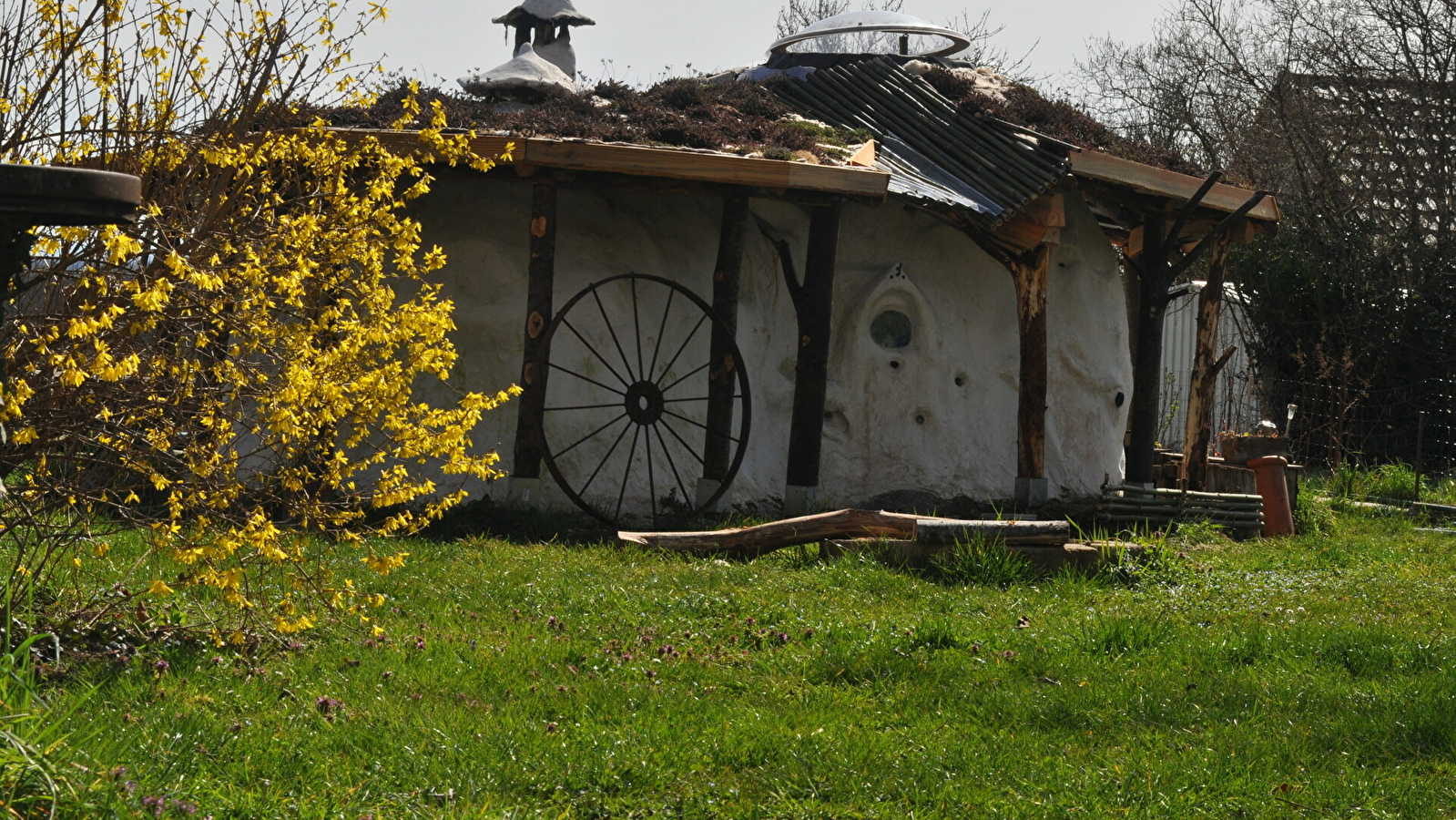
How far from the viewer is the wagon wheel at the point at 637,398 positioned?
9.58 m

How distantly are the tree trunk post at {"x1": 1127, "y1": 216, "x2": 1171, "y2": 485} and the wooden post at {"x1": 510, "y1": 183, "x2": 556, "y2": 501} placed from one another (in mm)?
5117

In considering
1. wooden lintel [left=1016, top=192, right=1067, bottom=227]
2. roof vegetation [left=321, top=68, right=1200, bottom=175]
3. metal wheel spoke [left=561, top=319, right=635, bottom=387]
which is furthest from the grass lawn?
wooden lintel [left=1016, top=192, right=1067, bottom=227]

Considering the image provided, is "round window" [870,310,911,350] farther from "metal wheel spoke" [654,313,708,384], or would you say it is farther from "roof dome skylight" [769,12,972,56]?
"roof dome skylight" [769,12,972,56]

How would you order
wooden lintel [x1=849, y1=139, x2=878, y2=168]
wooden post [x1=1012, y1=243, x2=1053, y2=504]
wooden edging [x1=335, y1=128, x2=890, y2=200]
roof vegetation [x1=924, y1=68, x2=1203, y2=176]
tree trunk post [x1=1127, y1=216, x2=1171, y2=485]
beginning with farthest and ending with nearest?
roof vegetation [x1=924, y1=68, x2=1203, y2=176]
tree trunk post [x1=1127, y1=216, x2=1171, y2=485]
wooden post [x1=1012, y1=243, x2=1053, y2=504]
wooden lintel [x1=849, y1=139, x2=878, y2=168]
wooden edging [x1=335, y1=128, x2=890, y2=200]

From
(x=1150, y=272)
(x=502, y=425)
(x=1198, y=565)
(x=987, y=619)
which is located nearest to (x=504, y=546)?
(x=502, y=425)

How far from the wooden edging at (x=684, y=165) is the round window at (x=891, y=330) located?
78.8 inches

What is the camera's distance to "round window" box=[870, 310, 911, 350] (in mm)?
11180

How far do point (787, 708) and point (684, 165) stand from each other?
4.70 meters

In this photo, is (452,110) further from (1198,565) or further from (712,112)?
(1198,565)

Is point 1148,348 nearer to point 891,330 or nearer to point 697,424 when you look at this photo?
point 891,330

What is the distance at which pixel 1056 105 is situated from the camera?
12.6 m

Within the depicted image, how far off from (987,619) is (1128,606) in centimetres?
91

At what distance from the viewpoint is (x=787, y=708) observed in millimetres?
4910

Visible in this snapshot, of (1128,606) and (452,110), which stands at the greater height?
(452,110)
